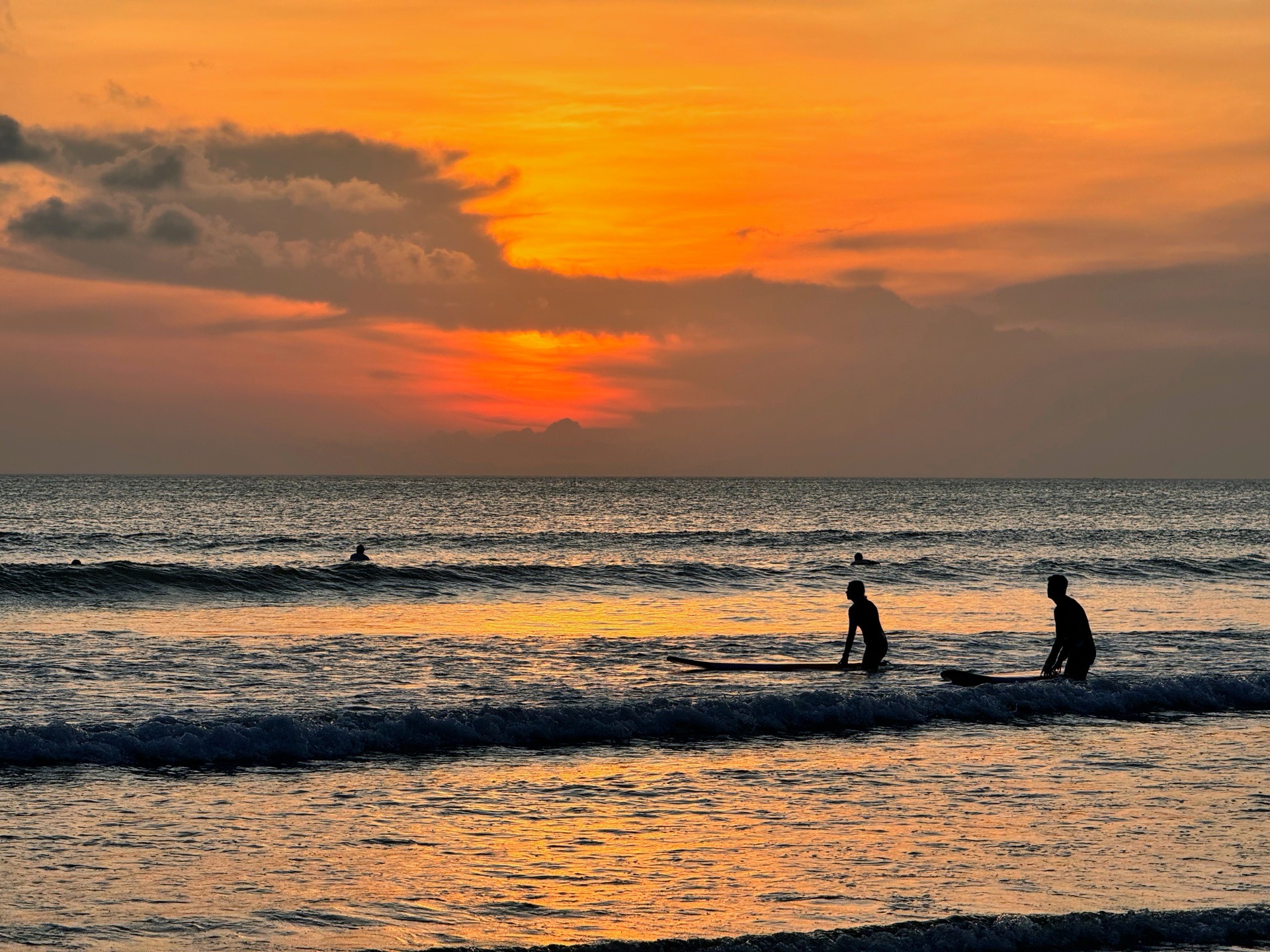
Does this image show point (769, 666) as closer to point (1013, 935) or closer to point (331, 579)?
point (1013, 935)

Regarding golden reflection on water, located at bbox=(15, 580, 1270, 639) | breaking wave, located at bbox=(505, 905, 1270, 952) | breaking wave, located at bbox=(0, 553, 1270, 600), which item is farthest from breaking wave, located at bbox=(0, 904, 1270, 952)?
breaking wave, located at bbox=(0, 553, 1270, 600)

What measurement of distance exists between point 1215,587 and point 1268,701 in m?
26.4

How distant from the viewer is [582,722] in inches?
580

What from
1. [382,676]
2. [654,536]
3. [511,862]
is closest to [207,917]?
[511,862]

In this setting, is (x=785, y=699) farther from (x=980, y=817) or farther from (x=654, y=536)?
(x=654, y=536)

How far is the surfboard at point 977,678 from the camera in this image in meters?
17.5

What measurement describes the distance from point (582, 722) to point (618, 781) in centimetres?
277

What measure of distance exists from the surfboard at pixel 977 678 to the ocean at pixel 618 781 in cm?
32

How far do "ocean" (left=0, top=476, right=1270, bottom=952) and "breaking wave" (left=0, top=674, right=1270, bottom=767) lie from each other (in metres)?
0.05

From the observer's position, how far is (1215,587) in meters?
40.9

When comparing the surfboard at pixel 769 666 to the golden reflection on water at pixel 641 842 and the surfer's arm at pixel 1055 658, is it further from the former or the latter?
the golden reflection on water at pixel 641 842

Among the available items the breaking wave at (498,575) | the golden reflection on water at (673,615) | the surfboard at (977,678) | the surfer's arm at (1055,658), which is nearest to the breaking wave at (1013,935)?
the surfboard at (977,678)

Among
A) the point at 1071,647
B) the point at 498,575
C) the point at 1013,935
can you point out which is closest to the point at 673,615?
the point at 498,575

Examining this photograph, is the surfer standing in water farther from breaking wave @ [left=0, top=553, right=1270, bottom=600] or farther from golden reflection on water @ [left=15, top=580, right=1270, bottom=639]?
breaking wave @ [left=0, top=553, right=1270, bottom=600]
